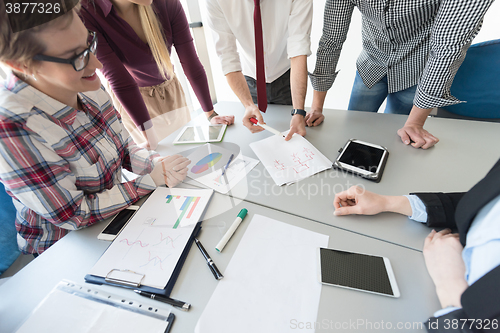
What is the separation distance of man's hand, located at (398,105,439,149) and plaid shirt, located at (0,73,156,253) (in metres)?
1.08

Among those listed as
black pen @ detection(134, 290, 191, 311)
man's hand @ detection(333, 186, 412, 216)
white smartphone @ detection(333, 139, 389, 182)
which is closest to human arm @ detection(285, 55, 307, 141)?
white smartphone @ detection(333, 139, 389, 182)

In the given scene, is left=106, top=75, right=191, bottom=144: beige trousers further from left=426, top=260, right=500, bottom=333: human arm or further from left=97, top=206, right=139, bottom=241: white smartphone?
left=426, top=260, right=500, bottom=333: human arm

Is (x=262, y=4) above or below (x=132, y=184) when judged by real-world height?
above

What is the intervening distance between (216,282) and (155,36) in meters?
1.19

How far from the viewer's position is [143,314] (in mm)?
510

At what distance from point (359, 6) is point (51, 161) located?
138cm

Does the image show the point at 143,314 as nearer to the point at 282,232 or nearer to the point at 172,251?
the point at 172,251

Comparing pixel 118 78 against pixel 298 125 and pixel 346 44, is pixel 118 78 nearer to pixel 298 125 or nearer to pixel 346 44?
pixel 298 125

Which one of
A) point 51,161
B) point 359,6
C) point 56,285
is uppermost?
point 359,6

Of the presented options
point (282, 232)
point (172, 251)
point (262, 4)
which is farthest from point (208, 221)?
point (262, 4)

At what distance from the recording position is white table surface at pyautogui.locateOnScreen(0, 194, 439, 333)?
0.48m

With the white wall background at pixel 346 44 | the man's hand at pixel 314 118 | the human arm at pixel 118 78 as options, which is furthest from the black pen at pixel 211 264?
the white wall background at pixel 346 44

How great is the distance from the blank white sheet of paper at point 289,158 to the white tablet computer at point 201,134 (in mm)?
206

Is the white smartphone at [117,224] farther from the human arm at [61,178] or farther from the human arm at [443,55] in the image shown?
the human arm at [443,55]
